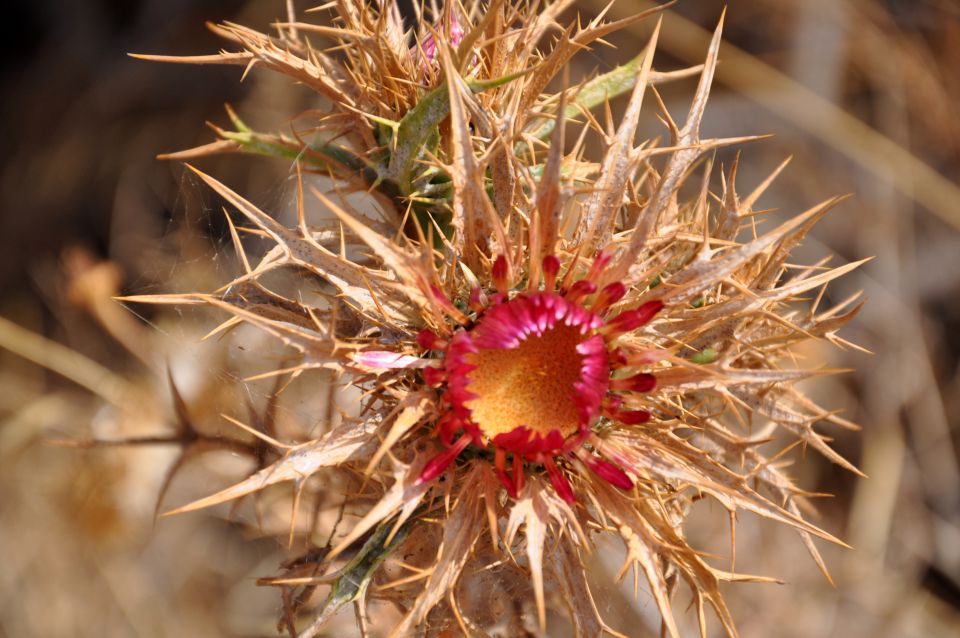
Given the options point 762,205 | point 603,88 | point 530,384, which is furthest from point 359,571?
point 762,205

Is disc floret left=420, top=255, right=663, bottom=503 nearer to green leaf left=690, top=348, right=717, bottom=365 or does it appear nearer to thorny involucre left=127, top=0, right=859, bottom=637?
thorny involucre left=127, top=0, right=859, bottom=637

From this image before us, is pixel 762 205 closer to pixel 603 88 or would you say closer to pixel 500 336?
pixel 603 88

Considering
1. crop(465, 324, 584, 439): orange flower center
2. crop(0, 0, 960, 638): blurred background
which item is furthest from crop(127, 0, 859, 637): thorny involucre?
crop(0, 0, 960, 638): blurred background

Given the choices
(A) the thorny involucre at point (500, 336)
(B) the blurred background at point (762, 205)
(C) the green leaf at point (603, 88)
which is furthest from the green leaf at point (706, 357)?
(B) the blurred background at point (762, 205)

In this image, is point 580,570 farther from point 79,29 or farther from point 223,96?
point 79,29

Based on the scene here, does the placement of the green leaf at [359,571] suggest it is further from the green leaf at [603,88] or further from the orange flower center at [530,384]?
the green leaf at [603,88]
